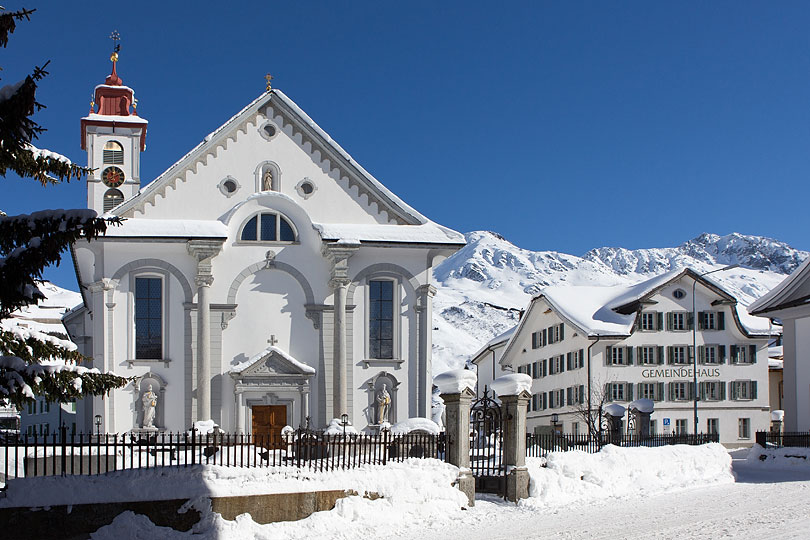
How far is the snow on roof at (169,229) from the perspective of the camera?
31.3m

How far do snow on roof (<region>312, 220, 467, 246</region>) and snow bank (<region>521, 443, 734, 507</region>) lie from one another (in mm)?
10968

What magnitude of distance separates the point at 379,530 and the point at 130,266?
57.6 feet

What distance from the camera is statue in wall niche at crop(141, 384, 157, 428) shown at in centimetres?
3081

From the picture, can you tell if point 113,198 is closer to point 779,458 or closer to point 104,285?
point 104,285

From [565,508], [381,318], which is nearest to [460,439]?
[565,508]

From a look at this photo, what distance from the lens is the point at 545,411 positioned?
60.3 metres

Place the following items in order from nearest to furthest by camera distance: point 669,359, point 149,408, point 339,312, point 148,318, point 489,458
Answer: point 489,458 → point 149,408 → point 148,318 → point 339,312 → point 669,359

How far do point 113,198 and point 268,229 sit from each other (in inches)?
327

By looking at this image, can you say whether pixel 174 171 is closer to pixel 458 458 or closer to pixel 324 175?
pixel 324 175

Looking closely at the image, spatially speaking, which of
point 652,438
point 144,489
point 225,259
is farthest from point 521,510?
point 225,259

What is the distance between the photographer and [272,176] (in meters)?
33.2

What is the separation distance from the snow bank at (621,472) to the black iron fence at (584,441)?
111cm

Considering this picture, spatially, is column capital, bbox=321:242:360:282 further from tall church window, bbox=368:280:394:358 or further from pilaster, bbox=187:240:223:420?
pilaster, bbox=187:240:223:420

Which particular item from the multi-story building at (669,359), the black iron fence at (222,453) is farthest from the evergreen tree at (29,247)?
the multi-story building at (669,359)
